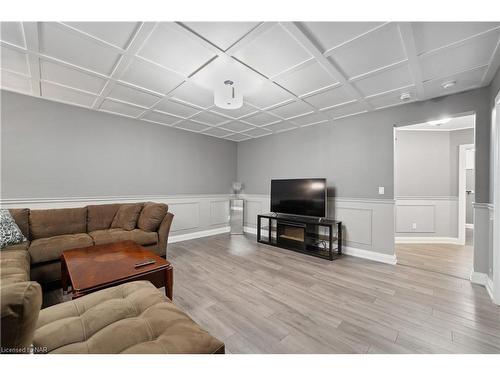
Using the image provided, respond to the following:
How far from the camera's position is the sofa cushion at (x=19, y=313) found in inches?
22.4

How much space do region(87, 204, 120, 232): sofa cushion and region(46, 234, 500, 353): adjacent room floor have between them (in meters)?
1.06

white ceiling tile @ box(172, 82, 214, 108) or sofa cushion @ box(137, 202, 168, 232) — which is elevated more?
white ceiling tile @ box(172, 82, 214, 108)

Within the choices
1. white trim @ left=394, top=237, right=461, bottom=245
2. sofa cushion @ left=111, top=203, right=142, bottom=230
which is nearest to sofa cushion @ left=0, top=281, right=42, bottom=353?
sofa cushion @ left=111, top=203, right=142, bottom=230

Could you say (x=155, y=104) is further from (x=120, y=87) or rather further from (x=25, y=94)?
(x=25, y=94)

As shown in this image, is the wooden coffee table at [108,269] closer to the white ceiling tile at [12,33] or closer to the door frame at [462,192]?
the white ceiling tile at [12,33]

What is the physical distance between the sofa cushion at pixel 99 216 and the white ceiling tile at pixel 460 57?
4.37 meters

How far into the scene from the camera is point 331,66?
2.10 meters

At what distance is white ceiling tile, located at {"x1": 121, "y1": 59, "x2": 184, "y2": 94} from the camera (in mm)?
2160

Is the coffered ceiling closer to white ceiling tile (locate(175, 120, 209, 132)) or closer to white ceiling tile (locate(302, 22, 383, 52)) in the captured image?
white ceiling tile (locate(302, 22, 383, 52))

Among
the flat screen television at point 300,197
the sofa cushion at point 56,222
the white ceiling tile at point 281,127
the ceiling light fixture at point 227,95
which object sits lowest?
the sofa cushion at point 56,222

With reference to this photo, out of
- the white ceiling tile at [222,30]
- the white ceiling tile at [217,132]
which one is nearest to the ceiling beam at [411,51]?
the white ceiling tile at [222,30]

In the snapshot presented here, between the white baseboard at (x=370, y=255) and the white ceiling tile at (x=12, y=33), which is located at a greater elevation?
the white ceiling tile at (x=12, y=33)

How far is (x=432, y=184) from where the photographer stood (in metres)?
4.43
